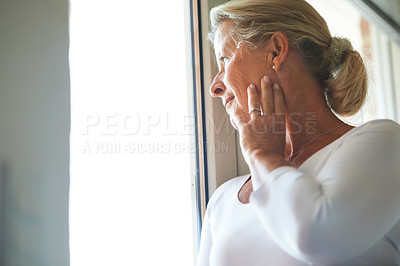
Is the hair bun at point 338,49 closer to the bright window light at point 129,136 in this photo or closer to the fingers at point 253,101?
the fingers at point 253,101

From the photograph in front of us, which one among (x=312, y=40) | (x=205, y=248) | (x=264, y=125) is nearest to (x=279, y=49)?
(x=312, y=40)

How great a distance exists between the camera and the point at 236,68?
0.72 metres

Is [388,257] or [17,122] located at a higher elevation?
[17,122]

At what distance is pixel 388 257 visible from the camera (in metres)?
0.54

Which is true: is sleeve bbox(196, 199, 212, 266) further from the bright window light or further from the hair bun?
the hair bun

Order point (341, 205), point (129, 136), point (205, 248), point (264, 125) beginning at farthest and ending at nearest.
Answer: point (129, 136) → point (205, 248) → point (264, 125) → point (341, 205)

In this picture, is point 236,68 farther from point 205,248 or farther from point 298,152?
point 205,248

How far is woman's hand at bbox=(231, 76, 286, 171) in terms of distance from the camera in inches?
23.1

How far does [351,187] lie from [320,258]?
4.3 inches

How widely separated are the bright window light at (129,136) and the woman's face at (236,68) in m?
0.24

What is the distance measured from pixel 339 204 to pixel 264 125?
0.20m

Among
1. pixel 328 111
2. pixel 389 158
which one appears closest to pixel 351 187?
pixel 389 158

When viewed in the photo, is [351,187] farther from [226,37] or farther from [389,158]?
[226,37]

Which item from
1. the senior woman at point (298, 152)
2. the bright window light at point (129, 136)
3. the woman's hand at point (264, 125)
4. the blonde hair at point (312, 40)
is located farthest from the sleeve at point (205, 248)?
the blonde hair at point (312, 40)
